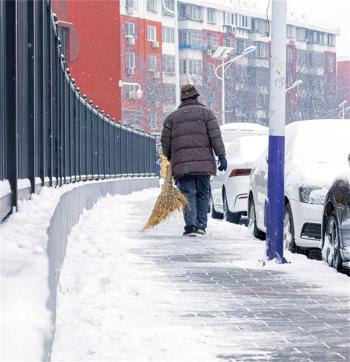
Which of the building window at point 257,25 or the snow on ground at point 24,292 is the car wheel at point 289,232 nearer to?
the snow on ground at point 24,292

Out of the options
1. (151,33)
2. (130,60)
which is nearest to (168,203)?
(130,60)

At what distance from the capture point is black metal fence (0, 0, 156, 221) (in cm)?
656

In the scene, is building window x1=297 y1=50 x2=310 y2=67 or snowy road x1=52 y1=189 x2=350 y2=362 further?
building window x1=297 y1=50 x2=310 y2=67

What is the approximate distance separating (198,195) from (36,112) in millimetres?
5892

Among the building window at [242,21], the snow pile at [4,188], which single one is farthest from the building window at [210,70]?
the snow pile at [4,188]

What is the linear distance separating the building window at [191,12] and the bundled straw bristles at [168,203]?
10636cm

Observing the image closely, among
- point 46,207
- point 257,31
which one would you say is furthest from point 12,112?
point 257,31

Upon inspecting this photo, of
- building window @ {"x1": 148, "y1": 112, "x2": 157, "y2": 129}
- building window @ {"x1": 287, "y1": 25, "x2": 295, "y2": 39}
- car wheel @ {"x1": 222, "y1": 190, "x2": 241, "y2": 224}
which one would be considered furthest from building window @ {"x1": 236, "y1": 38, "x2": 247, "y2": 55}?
car wheel @ {"x1": 222, "y1": 190, "x2": 241, "y2": 224}

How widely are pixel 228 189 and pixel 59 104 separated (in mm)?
4798

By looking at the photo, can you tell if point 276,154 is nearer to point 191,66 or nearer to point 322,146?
point 322,146

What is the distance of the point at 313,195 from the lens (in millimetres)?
11445

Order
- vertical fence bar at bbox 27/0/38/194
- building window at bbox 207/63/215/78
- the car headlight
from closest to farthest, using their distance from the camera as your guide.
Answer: vertical fence bar at bbox 27/0/38/194 → the car headlight → building window at bbox 207/63/215/78

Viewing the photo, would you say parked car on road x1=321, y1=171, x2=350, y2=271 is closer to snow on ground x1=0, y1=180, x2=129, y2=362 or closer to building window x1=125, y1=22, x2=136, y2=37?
snow on ground x1=0, y1=180, x2=129, y2=362

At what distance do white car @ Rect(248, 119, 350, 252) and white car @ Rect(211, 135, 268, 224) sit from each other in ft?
10.8
